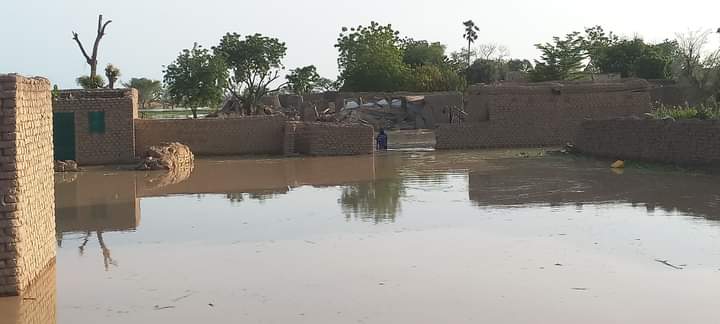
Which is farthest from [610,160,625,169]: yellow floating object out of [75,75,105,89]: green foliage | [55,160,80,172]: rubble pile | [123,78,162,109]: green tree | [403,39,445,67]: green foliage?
[123,78,162,109]: green tree

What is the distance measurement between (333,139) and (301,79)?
64.8 feet

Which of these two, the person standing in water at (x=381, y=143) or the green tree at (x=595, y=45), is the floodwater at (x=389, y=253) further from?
the green tree at (x=595, y=45)

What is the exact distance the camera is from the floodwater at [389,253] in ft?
22.2

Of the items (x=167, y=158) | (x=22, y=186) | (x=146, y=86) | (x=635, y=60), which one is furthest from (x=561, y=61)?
(x=146, y=86)

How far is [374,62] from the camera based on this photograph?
46.8 m

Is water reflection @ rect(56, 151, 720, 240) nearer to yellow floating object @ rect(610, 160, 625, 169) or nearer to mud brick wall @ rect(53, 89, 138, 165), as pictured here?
yellow floating object @ rect(610, 160, 625, 169)

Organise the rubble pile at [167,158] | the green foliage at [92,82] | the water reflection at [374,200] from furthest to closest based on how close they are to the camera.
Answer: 1. the green foliage at [92,82]
2. the rubble pile at [167,158]
3. the water reflection at [374,200]

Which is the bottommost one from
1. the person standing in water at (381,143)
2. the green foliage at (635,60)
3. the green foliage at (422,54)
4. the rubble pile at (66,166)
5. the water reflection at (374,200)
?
the water reflection at (374,200)

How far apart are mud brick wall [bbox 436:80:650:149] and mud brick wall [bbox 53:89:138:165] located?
33.8 feet

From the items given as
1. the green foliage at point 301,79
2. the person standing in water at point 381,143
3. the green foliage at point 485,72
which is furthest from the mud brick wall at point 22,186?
the green foliage at point 485,72

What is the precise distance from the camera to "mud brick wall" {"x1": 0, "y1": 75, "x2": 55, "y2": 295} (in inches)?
281

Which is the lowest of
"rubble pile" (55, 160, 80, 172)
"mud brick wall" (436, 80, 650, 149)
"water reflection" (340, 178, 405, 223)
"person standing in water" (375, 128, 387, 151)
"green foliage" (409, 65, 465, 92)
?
"water reflection" (340, 178, 405, 223)

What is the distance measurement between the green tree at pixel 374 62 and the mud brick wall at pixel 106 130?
25.9m

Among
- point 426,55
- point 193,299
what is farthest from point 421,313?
point 426,55
